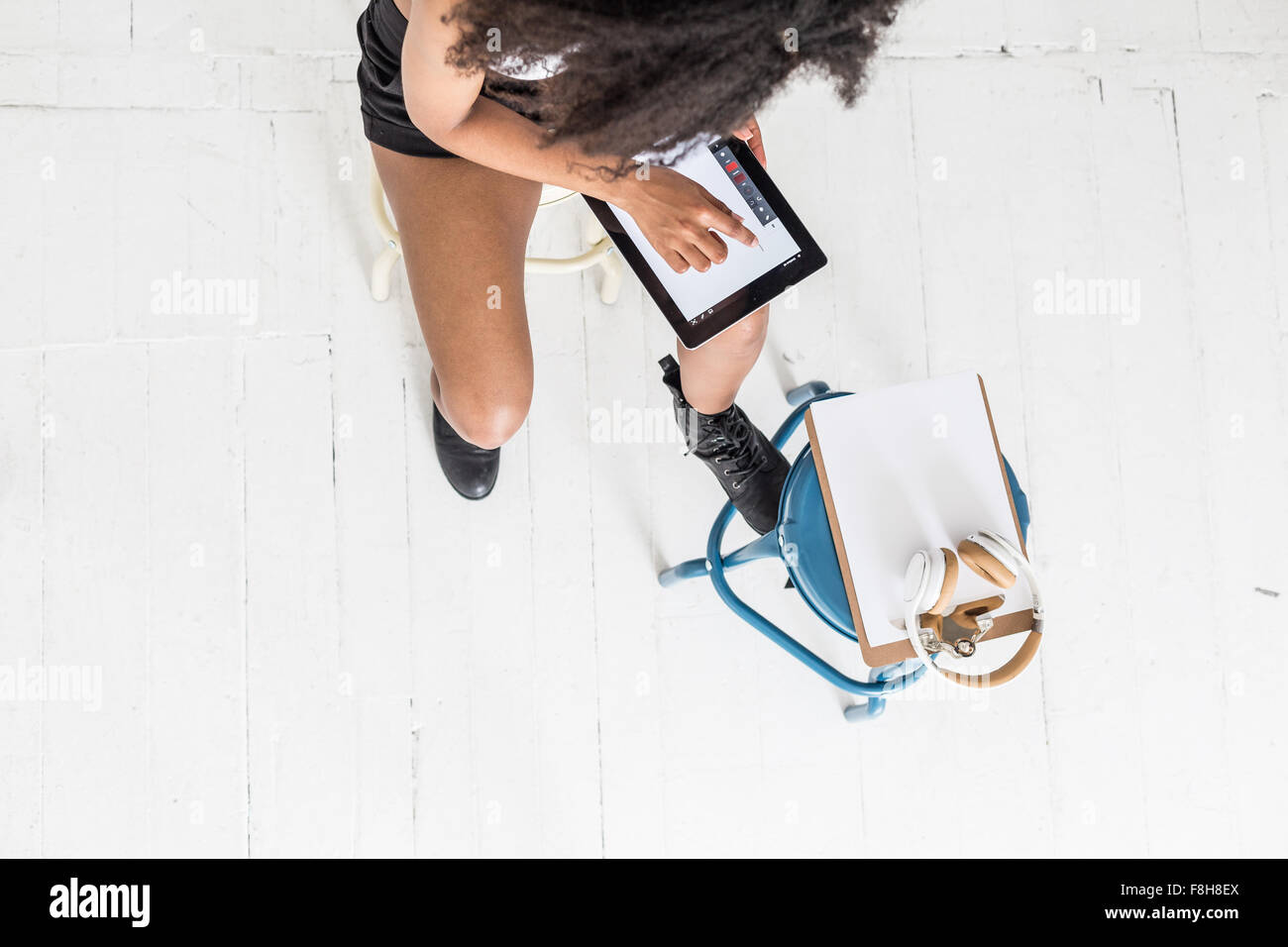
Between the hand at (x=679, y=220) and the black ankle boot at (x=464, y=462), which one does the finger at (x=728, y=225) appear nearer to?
the hand at (x=679, y=220)

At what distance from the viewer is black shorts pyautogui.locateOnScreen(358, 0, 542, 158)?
117cm

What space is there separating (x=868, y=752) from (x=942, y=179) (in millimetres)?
1126

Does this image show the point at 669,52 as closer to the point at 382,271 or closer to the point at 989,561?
the point at 989,561

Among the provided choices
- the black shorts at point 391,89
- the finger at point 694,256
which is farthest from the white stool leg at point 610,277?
the finger at point 694,256

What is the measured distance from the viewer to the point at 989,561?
47.6 inches

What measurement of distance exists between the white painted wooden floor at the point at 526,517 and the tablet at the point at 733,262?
1.93 ft

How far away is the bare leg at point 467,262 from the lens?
4.36 ft

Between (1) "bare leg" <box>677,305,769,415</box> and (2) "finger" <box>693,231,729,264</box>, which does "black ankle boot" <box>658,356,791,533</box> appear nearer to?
(1) "bare leg" <box>677,305,769,415</box>

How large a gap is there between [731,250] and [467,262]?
0.37 m

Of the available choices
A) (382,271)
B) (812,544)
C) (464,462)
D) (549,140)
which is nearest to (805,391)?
(812,544)

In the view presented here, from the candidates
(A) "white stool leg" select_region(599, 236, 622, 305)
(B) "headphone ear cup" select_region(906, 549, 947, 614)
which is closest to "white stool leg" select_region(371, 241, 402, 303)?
(A) "white stool leg" select_region(599, 236, 622, 305)
